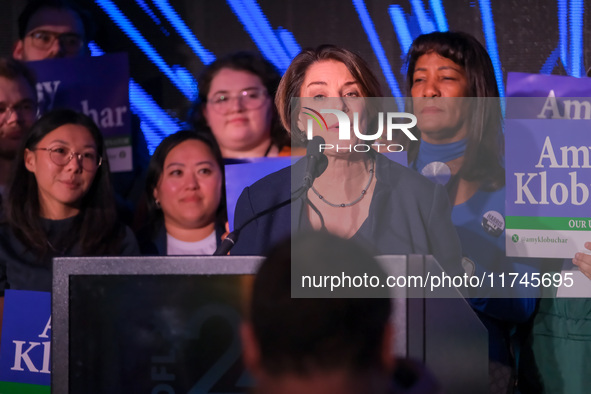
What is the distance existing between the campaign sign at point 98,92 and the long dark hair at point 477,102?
114cm

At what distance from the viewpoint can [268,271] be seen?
0.91 metres

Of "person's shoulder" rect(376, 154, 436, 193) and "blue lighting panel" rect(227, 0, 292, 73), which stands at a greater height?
"blue lighting panel" rect(227, 0, 292, 73)

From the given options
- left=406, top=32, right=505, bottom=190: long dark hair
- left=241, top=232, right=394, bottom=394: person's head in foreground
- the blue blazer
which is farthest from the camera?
left=406, top=32, right=505, bottom=190: long dark hair

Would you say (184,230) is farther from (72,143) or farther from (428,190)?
(428,190)

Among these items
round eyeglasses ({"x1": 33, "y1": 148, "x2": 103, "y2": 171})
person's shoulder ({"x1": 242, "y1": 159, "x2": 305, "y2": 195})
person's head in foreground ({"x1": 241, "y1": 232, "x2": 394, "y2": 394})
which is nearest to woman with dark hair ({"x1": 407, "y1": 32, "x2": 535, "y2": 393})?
person's shoulder ({"x1": 242, "y1": 159, "x2": 305, "y2": 195})

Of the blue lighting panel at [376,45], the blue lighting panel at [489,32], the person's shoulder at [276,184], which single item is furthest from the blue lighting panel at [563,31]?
the person's shoulder at [276,184]

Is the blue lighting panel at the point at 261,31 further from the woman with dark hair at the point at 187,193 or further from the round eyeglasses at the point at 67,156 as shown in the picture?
the round eyeglasses at the point at 67,156

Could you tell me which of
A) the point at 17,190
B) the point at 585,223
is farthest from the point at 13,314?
the point at 585,223

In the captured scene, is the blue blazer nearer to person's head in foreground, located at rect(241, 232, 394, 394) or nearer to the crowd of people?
the crowd of people

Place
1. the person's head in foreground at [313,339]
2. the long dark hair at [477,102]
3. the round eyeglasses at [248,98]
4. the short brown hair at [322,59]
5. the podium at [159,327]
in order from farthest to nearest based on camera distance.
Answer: the round eyeglasses at [248,98]
the long dark hair at [477,102]
the short brown hair at [322,59]
the podium at [159,327]
the person's head in foreground at [313,339]

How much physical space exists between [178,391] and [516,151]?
47.8 inches

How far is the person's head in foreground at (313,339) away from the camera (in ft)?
2.83

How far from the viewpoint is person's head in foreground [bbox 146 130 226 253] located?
2322 millimetres

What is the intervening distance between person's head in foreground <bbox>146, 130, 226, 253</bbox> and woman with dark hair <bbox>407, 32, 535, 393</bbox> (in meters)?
0.79
